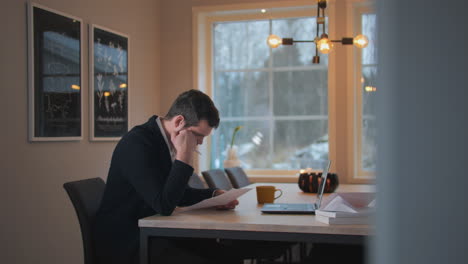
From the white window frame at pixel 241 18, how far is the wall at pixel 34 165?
115 centimetres

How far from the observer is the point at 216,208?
198 centimetres

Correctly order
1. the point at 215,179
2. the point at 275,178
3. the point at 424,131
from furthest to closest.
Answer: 1. the point at 275,178
2. the point at 215,179
3. the point at 424,131

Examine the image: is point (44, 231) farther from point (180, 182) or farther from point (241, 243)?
point (180, 182)

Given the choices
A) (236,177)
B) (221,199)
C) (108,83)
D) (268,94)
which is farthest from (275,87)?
(221,199)

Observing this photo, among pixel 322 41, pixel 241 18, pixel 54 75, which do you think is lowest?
pixel 54 75

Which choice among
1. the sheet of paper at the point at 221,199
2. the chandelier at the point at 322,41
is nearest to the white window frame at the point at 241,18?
the chandelier at the point at 322,41

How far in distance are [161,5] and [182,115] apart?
12.3ft

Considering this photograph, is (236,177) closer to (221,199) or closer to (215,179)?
(215,179)

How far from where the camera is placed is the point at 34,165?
3.31 meters

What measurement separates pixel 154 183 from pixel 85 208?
1.13 ft

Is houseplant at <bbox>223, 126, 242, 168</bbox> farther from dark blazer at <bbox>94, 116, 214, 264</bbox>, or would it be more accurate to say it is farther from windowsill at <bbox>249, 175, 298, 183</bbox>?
dark blazer at <bbox>94, 116, 214, 264</bbox>

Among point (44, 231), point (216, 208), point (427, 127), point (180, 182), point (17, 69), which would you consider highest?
point (17, 69)

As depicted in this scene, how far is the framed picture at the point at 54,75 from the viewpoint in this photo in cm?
329

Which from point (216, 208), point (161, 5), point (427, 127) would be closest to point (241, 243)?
point (216, 208)
